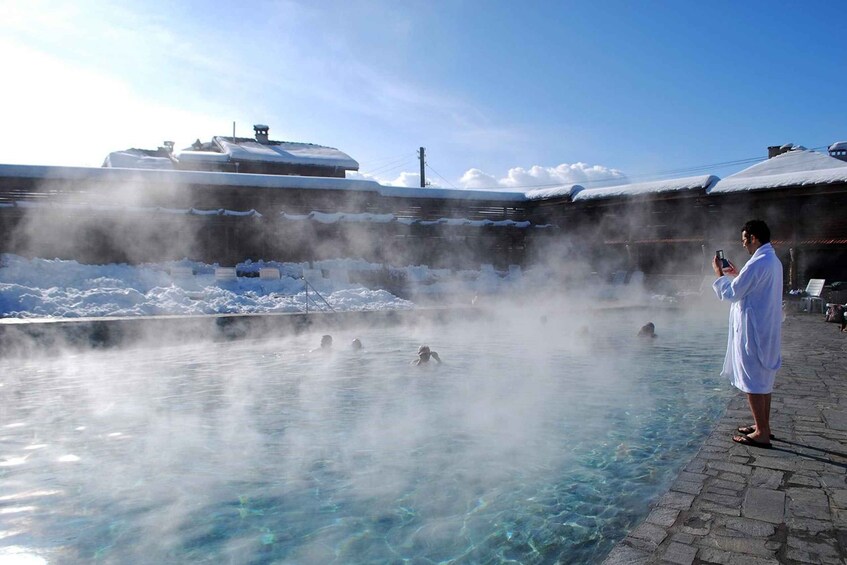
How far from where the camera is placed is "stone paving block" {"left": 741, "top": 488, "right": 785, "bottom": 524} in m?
2.29

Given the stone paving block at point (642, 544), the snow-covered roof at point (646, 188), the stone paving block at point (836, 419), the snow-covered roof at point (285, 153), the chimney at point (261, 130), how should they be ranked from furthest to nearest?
the chimney at point (261, 130), the snow-covered roof at point (285, 153), the snow-covered roof at point (646, 188), the stone paving block at point (836, 419), the stone paving block at point (642, 544)

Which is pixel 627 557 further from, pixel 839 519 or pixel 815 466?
pixel 815 466

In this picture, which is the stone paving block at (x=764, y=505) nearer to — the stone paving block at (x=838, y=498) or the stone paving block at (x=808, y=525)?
the stone paving block at (x=808, y=525)

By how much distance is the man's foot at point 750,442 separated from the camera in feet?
10.4

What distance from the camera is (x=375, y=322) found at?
11.3 m

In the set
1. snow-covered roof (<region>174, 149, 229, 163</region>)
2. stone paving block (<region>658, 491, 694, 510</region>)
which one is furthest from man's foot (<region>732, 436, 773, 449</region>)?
snow-covered roof (<region>174, 149, 229, 163</region>)

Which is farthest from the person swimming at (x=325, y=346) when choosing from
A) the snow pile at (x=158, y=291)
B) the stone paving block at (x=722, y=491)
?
the stone paving block at (x=722, y=491)

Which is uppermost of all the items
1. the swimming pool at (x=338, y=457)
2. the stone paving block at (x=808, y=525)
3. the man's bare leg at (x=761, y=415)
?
the man's bare leg at (x=761, y=415)

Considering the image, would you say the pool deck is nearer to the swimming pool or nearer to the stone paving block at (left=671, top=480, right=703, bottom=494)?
the stone paving block at (left=671, top=480, right=703, bottom=494)

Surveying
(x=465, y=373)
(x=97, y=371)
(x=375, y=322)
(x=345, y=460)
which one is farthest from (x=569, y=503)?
(x=375, y=322)

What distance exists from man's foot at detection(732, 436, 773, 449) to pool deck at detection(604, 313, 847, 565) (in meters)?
0.04

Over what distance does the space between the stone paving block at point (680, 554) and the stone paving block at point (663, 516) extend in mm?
197

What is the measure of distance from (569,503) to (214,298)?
33.7ft

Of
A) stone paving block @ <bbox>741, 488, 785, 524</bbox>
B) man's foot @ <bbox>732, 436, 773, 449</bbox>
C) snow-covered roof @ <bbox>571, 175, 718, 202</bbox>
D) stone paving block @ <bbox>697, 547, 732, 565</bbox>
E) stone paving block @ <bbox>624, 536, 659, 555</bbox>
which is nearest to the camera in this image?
stone paving block @ <bbox>697, 547, 732, 565</bbox>
